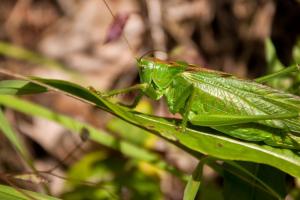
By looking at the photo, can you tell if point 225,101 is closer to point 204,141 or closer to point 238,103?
point 238,103

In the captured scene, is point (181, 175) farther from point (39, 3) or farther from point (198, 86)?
point (39, 3)

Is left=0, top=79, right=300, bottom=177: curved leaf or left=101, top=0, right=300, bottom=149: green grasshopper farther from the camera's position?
left=101, top=0, right=300, bottom=149: green grasshopper

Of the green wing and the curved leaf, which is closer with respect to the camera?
the curved leaf

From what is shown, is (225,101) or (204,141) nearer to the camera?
(204,141)

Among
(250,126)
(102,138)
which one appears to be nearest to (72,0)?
(102,138)

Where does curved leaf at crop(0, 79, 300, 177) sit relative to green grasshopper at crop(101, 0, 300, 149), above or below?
below

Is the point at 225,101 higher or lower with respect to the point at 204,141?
higher

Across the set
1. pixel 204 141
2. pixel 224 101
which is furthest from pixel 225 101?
pixel 204 141

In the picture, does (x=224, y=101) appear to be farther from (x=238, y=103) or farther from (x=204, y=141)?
(x=204, y=141)
